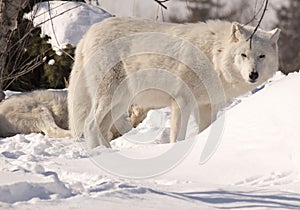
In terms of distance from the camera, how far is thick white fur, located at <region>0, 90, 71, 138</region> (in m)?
8.48

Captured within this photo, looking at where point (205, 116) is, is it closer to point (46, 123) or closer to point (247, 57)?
point (247, 57)

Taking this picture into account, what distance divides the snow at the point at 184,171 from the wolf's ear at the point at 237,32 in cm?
119

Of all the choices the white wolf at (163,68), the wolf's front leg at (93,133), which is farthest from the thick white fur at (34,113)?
the white wolf at (163,68)

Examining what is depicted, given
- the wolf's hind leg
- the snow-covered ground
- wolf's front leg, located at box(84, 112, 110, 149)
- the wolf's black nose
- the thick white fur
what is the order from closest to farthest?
the snow-covered ground, the wolf's black nose, wolf's front leg, located at box(84, 112, 110, 149), the wolf's hind leg, the thick white fur

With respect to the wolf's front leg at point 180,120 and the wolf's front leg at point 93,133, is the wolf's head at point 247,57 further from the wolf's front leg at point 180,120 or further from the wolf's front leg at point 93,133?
the wolf's front leg at point 93,133

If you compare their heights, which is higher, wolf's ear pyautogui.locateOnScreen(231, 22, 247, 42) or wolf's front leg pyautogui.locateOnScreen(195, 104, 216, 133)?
wolf's ear pyautogui.locateOnScreen(231, 22, 247, 42)

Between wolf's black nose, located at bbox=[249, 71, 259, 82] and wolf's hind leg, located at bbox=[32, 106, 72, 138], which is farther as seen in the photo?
wolf's hind leg, located at bbox=[32, 106, 72, 138]

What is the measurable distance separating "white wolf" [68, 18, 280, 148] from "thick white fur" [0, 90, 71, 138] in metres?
1.55

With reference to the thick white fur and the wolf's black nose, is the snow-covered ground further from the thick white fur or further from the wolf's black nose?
the thick white fur

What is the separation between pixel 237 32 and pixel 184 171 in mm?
2761

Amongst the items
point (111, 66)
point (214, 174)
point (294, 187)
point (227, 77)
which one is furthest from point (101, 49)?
point (294, 187)

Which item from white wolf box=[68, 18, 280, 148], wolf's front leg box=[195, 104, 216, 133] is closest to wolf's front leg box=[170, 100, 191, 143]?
white wolf box=[68, 18, 280, 148]

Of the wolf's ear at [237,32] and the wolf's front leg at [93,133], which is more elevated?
the wolf's ear at [237,32]

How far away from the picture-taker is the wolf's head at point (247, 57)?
265 inches
